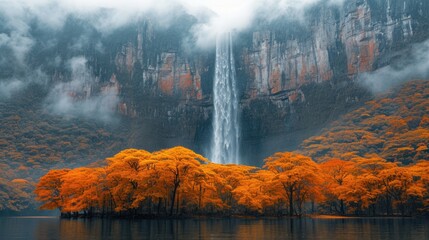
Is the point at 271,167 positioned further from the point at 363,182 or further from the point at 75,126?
the point at 75,126

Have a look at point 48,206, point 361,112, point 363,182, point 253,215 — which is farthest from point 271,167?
point 361,112

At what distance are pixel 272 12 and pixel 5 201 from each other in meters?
106

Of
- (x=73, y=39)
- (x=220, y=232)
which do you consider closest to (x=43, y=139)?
(x=73, y=39)

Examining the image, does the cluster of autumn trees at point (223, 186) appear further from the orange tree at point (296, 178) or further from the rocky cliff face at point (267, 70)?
the rocky cliff face at point (267, 70)

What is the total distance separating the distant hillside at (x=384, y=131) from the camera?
98.1 meters

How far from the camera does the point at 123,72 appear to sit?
170250 mm

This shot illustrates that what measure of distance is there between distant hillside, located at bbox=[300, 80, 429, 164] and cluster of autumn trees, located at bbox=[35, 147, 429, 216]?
23.7 meters

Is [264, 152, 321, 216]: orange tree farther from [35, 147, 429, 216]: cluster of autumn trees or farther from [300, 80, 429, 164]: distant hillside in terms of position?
[300, 80, 429, 164]: distant hillside

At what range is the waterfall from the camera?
13388 centimetres

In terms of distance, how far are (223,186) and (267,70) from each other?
9058cm

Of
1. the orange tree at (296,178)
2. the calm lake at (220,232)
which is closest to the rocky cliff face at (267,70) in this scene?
the orange tree at (296,178)

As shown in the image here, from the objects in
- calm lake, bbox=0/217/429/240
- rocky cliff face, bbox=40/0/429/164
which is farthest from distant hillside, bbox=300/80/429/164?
calm lake, bbox=0/217/429/240

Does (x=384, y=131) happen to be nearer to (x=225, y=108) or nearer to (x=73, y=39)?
(x=225, y=108)

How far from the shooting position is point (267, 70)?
155m
